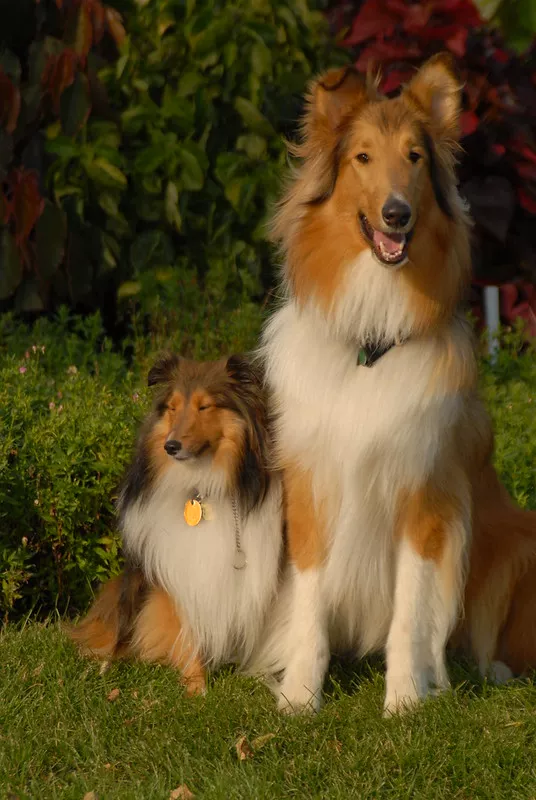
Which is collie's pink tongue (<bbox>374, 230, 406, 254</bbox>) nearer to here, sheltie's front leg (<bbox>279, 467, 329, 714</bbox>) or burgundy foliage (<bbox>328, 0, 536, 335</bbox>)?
sheltie's front leg (<bbox>279, 467, 329, 714</bbox>)

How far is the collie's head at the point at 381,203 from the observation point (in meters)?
3.73

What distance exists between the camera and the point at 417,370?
12.5 feet

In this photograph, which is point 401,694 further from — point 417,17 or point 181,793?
point 417,17

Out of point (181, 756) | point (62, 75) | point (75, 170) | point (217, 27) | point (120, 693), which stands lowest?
point (120, 693)

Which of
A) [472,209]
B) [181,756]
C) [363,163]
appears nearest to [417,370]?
[363,163]

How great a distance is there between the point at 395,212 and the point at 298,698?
1684 millimetres

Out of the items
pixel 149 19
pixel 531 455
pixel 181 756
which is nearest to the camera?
pixel 181 756

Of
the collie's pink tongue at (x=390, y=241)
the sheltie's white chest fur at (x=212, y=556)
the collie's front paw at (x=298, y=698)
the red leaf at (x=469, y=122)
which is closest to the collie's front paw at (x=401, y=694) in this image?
the collie's front paw at (x=298, y=698)

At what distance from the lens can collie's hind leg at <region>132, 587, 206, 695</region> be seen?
4.29 meters

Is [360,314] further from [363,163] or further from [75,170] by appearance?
[75,170]

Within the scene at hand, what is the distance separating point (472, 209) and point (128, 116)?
79.2 inches

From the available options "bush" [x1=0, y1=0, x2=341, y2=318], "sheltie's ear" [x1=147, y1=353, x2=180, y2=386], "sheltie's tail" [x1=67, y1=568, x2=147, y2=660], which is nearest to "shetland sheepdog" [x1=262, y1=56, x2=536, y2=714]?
"sheltie's ear" [x1=147, y1=353, x2=180, y2=386]

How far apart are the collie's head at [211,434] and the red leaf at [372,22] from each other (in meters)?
3.18

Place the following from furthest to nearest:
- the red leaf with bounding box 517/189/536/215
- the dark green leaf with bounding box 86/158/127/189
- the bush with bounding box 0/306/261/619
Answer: the red leaf with bounding box 517/189/536/215 < the dark green leaf with bounding box 86/158/127/189 < the bush with bounding box 0/306/261/619
